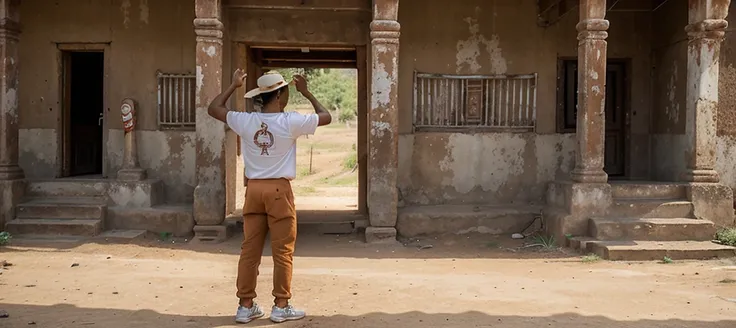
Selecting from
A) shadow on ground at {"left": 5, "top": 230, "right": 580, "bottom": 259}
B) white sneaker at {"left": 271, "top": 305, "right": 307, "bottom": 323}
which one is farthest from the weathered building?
white sneaker at {"left": 271, "top": 305, "right": 307, "bottom": 323}

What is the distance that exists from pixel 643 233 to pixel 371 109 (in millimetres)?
4066

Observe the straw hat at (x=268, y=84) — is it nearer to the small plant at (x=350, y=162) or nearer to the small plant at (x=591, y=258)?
the small plant at (x=591, y=258)

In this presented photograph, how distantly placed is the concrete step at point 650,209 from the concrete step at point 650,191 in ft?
0.51

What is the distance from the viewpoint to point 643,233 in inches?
359

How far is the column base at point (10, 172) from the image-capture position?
9805 mm

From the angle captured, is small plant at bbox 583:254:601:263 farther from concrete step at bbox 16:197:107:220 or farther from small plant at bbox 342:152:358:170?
small plant at bbox 342:152:358:170

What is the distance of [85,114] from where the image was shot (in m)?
12.7

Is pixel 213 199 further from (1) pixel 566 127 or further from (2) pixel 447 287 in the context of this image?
(1) pixel 566 127

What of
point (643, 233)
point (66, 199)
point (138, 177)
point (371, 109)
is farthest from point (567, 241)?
point (66, 199)

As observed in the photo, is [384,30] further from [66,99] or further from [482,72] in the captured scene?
[66,99]

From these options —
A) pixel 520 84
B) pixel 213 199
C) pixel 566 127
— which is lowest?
pixel 213 199

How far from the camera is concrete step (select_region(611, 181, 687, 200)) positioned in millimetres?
9656

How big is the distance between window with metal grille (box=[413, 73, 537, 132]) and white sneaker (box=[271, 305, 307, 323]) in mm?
5993

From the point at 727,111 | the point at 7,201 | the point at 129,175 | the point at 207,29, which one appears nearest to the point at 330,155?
the point at 129,175
